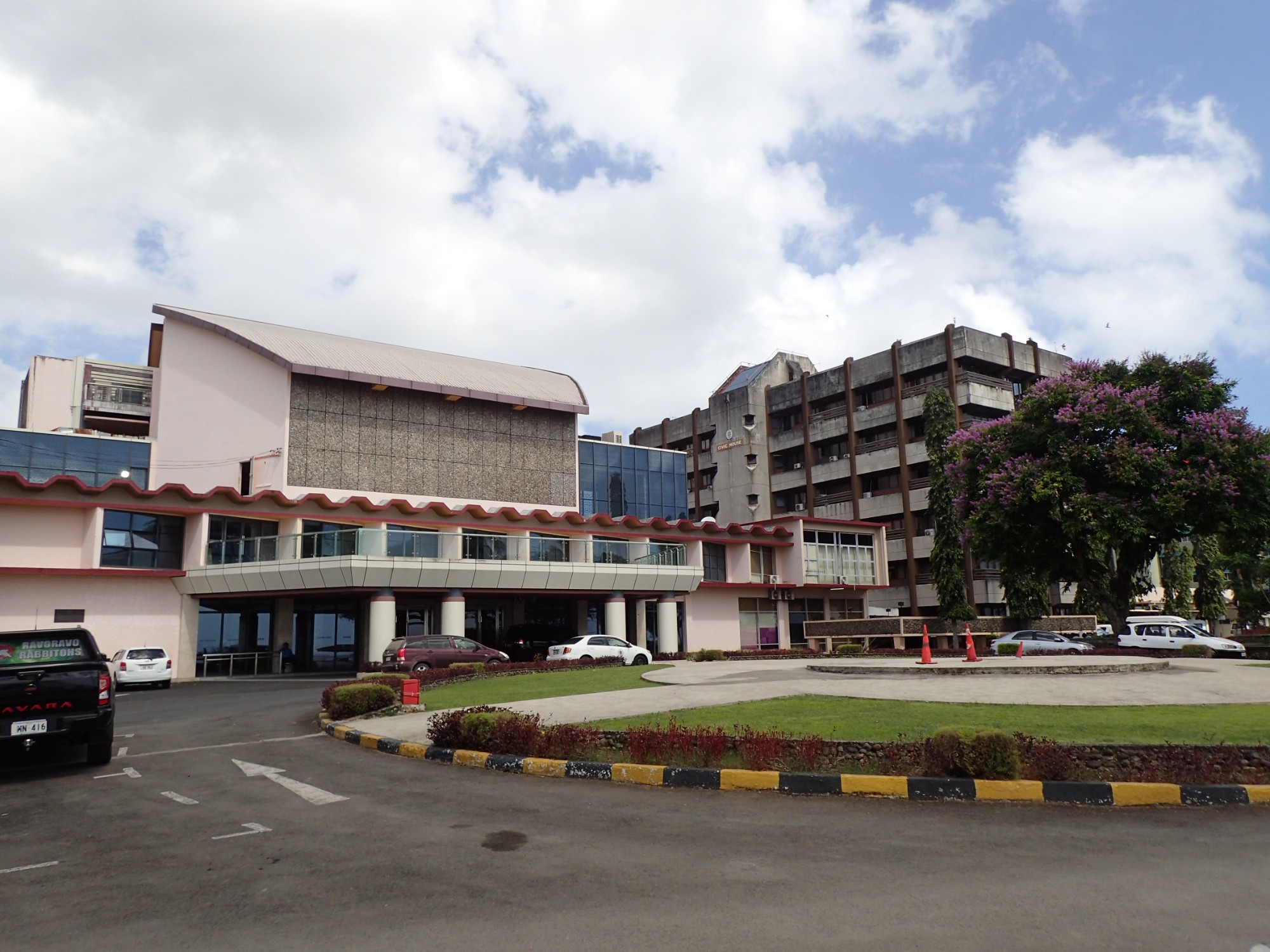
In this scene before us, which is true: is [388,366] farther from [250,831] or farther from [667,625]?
[250,831]

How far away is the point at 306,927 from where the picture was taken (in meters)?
5.36

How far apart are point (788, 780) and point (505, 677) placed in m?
16.5

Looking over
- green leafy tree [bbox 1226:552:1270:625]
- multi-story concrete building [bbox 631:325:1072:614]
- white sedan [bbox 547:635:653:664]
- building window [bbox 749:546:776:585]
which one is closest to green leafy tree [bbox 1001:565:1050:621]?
multi-story concrete building [bbox 631:325:1072:614]

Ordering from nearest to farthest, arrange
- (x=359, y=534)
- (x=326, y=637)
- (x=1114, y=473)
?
1. (x=359, y=534)
2. (x=1114, y=473)
3. (x=326, y=637)

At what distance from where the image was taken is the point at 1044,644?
3731 cm

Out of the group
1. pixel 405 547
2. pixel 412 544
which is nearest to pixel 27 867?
pixel 405 547

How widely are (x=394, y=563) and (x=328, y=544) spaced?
238 cm

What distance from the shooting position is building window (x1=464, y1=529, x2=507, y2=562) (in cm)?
3575

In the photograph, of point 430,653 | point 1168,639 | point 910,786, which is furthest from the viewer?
point 1168,639

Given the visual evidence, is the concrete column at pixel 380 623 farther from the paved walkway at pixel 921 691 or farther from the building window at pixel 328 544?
the paved walkway at pixel 921 691

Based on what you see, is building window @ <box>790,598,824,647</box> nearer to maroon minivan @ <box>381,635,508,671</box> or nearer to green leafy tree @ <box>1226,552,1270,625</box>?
maroon minivan @ <box>381,635,508,671</box>

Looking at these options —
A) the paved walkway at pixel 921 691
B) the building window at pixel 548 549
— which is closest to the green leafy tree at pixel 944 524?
the building window at pixel 548 549

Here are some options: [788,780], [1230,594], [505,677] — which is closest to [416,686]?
[505,677]

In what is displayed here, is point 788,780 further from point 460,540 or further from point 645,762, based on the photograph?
point 460,540
